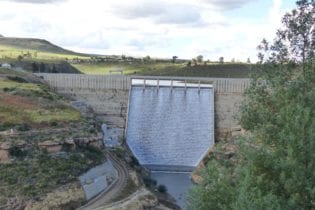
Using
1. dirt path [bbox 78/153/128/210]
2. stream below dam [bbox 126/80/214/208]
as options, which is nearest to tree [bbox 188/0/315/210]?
dirt path [bbox 78/153/128/210]

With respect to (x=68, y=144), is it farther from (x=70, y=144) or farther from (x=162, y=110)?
(x=162, y=110)

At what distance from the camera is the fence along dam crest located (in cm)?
7650

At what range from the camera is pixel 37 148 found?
2192 inches

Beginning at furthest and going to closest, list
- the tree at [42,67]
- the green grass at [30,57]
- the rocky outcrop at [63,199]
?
the green grass at [30,57], the tree at [42,67], the rocky outcrop at [63,199]

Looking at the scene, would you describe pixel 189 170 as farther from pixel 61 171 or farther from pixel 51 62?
pixel 51 62

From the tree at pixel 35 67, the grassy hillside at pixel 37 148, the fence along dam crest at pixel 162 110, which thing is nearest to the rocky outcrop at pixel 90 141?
the grassy hillside at pixel 37 148

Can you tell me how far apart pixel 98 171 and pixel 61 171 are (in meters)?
4.73

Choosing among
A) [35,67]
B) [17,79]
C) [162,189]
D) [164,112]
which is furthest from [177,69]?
[162,189]

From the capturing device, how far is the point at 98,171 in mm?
56875

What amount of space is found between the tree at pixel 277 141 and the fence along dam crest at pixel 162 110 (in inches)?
1976

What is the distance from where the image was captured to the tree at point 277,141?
18.9 meters

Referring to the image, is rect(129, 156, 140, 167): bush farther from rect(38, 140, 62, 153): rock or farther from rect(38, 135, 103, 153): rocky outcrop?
rect(38, 140, 62, 153): rock

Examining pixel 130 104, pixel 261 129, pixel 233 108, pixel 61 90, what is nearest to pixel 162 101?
pixel 130 104

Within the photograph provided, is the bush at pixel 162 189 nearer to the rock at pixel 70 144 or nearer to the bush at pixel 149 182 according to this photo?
the bush at pixel 149 182
